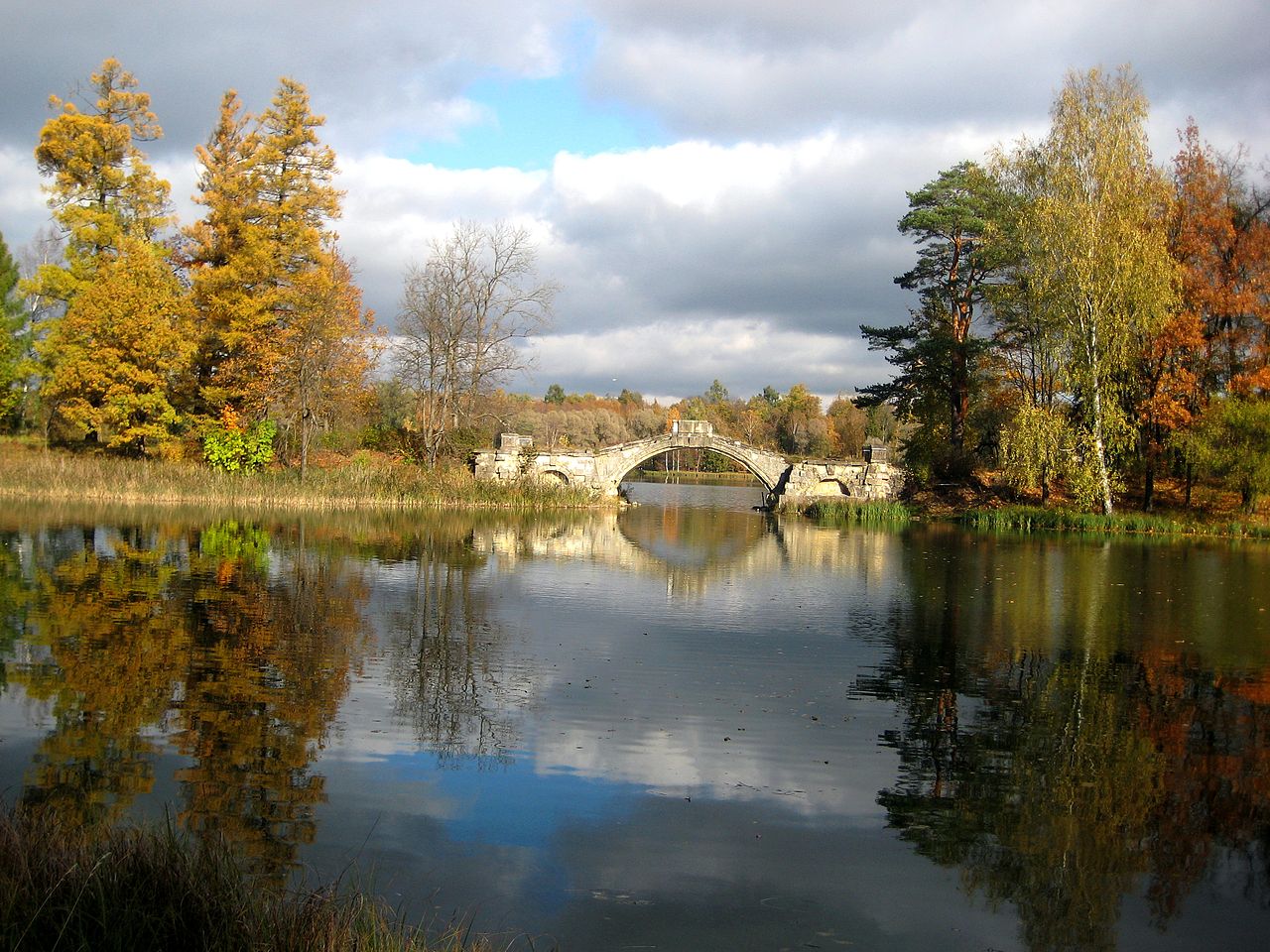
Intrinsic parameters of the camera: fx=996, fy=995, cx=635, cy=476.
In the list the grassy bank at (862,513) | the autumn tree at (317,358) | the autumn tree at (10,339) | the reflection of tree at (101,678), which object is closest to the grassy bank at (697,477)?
the grassy bank at (862,513)

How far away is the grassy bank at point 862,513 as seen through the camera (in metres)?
38.1

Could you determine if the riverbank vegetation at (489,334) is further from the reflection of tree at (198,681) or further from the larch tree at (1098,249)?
the reflection of tree at (198,681)

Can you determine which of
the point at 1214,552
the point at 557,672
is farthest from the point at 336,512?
the point at 1214,552

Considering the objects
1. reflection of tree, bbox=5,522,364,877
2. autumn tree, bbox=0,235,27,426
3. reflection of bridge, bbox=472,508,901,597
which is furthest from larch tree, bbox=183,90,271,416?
reflection of tree, bbox=5,522,364,877

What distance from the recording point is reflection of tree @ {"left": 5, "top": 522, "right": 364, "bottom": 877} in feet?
21.2

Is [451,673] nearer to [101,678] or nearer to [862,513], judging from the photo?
[101,678]

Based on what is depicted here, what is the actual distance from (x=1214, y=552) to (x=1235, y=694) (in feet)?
60.7

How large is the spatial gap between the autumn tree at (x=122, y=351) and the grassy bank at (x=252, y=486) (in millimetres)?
1571

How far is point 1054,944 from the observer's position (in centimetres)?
526

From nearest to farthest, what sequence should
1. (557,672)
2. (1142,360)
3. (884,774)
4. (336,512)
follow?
1. (884,774)
2. (557,672)
3. (336,512)
4. (1142,360)

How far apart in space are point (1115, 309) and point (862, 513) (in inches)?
460

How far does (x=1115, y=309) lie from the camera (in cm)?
3238

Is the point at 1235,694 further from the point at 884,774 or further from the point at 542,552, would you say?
the point at 542,552

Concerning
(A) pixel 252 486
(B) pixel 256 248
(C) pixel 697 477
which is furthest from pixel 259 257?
(C) pixel 697 477
